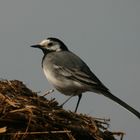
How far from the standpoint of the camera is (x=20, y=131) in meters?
8.77

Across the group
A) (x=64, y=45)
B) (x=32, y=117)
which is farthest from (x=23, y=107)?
(x=64, y=45)

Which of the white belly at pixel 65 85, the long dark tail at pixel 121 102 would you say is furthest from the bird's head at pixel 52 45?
the long dark tail at pixel 121 102

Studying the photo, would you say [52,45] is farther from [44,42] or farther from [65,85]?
[65,85]

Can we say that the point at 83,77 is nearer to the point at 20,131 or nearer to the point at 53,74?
the point at 53,74

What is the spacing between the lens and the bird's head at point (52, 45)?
14.6 metres

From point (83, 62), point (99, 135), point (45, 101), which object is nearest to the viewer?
point (99, 135)

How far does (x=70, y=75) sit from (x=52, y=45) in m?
1.87

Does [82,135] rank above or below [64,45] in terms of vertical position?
below

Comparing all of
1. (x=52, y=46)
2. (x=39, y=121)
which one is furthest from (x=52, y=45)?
(x=39, y=121)

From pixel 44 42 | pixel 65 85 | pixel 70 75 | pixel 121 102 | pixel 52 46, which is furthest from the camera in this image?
pixel 44 42

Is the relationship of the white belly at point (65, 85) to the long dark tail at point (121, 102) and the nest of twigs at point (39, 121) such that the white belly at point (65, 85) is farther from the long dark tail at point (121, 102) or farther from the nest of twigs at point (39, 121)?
the nest of twigs at point (39, 121)

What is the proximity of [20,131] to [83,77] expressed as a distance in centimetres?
402

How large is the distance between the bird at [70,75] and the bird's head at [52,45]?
1.13ft

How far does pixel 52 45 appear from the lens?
48.2 feet
